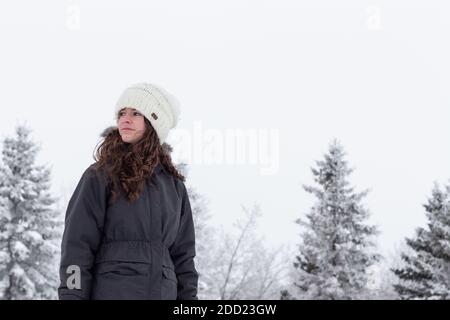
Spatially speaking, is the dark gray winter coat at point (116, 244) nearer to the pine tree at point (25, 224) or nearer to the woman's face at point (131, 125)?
the woman's face at point (131, 125)

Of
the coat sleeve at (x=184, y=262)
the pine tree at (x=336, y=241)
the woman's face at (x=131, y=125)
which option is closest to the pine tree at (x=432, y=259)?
the pine tree at (x=336, y=241)

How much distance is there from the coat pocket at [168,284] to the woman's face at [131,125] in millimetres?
915

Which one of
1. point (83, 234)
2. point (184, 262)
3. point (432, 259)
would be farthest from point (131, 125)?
point (432, 259)

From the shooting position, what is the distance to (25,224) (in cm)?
2845

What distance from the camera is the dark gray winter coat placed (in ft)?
13.3

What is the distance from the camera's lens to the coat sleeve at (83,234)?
3993 mm

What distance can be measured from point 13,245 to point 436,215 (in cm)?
1885

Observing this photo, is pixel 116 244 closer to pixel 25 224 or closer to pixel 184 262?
pixel 184 262

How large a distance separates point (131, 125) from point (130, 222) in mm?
728

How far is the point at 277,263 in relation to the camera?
167 ft

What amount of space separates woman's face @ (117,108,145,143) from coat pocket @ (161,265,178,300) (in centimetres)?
92

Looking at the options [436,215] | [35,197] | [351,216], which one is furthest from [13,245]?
[436,215]
